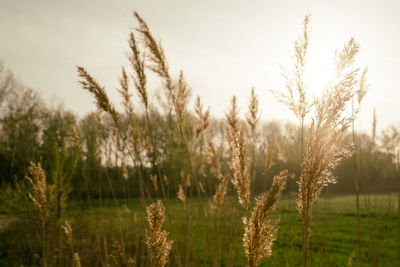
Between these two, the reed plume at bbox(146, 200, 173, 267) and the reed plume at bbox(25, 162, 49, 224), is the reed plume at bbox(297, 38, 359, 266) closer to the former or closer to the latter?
the reed plume at bbox(146, 200, 173, 267)

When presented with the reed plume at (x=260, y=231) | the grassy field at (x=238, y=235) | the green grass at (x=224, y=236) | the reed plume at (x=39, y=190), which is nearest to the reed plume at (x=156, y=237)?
the reed plume at (x=260, y=231)

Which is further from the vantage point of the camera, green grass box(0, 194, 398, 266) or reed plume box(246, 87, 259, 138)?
green grass box(0, 194, 398, 266)

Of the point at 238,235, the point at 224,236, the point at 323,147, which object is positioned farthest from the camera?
the point at 238,235

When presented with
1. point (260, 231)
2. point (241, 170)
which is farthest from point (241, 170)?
point (260, 231)

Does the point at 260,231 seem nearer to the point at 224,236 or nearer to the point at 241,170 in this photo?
the point at 241,170

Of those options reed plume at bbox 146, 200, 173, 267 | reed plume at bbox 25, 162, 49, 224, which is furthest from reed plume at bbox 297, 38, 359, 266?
reed plume at bbox 25, 162, 49, 224

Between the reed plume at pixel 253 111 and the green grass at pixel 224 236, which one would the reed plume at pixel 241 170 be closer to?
the reed plume at pixel 253 111

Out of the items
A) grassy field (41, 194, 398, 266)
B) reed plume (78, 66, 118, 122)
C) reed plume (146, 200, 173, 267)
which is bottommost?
grassy field (41, 194, 398, 266)

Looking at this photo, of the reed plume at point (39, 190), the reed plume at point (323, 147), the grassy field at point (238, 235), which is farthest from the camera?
the grassy field at point (238, 235)

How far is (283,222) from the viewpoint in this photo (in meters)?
8.22

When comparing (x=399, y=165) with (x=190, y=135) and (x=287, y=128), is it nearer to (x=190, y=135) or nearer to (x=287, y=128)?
(x=190, y=135)

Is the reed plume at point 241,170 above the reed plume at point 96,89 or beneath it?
beneath

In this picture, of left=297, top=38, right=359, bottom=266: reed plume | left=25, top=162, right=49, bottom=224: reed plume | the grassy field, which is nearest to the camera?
left=297, top=38, right=359, bottom=266: reed plume

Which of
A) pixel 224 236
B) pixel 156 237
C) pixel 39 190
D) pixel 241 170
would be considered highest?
pixel 241 170
